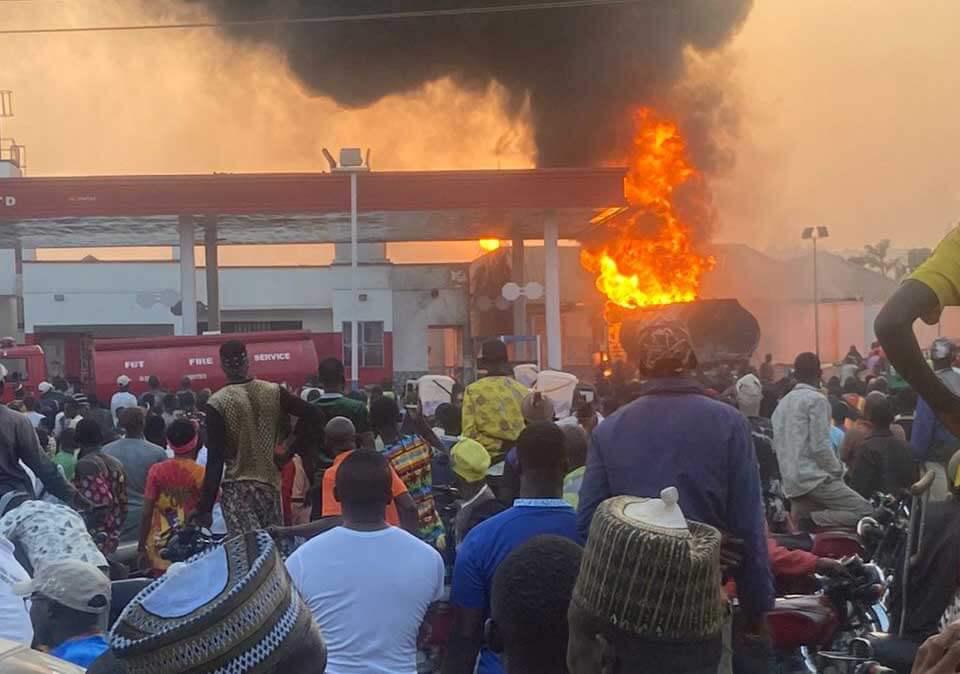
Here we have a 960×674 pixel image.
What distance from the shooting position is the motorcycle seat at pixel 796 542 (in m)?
6.16

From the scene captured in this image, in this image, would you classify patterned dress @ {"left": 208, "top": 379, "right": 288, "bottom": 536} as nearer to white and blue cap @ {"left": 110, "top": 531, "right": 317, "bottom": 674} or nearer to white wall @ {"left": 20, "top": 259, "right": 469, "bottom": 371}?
white and blue cap @ {"left": 110, "top": 531, "right": 317, "bottom": 674}

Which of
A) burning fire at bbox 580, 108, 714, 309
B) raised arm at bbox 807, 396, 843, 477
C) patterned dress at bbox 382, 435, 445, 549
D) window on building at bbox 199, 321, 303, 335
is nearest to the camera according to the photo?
patterned dress at bbox 382, 435, 445, 549

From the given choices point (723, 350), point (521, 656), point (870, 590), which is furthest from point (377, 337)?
point (521, 656)

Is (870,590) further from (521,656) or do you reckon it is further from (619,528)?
(619,528)

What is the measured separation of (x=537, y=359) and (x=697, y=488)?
18776 millimetres

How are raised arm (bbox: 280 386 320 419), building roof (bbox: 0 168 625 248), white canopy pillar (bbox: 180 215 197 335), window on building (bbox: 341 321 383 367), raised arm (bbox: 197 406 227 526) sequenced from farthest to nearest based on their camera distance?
1. window on building (bbox: 341 321 383 367)
2. white canopy pillar (bbox: 180 215 197 335)
3. building roof (bbox: 0 168 625 248)
4. raised arm (bbox: 280 386 320 419)
5. raised arm (bbox: 197 406 227 526)

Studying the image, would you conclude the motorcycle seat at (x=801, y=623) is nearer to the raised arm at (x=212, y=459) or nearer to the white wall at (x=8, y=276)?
the raised arm at (x=212, y=459)

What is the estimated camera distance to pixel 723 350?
20906mm

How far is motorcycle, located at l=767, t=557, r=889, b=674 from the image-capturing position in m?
5.12

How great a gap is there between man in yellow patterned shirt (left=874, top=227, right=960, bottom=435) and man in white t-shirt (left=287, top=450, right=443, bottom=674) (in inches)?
81.6

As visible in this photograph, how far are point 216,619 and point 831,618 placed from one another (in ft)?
13.3

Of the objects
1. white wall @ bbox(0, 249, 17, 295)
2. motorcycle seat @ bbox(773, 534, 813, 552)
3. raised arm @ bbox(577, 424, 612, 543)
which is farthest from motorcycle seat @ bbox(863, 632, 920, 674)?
white wall @ bbox(0, 249, 17, 295)

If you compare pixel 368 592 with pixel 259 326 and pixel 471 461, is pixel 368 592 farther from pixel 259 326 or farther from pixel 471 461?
pixel 259 326

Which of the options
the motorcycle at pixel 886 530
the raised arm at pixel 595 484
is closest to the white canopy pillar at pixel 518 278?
the motorcycle at pixel 886 530
